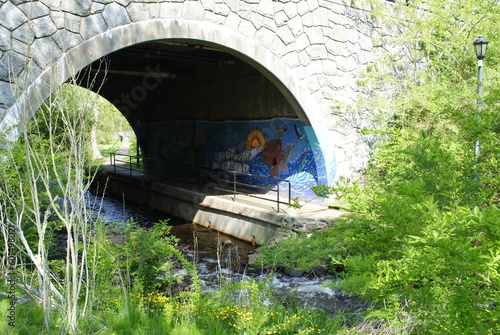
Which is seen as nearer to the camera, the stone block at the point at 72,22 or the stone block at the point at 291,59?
the stone block at the point at 72,22

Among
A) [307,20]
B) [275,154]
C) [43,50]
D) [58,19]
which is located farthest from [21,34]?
[275,154]

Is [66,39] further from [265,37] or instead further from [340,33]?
[340,33]

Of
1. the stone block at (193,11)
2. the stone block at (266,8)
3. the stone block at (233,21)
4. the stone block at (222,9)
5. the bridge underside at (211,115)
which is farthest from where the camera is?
the bridge underside at (211,115)

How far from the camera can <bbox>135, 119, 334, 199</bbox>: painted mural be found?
10383mm

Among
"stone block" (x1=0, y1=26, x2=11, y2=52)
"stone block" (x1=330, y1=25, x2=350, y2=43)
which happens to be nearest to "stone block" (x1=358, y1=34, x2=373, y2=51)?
"stone block" (x1=330, y1=25, x2=350, y2=43)

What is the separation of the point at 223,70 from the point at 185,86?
2.41 meters

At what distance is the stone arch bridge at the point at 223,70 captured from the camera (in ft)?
17.8

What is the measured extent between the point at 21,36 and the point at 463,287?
5.30 m

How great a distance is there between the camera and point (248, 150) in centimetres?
1225

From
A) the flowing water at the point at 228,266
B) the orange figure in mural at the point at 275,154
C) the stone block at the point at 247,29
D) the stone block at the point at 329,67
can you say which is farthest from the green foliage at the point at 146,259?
the orange figure in mural at the point at 275,154

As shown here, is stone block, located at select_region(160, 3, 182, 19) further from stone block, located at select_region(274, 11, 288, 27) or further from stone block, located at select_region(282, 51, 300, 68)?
stone block, located at select_region(282, 51, 300, 68)

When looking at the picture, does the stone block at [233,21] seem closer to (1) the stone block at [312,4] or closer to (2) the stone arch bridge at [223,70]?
(2) the stone arch bridge at [223,70]

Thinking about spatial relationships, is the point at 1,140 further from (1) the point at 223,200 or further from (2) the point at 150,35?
(1) the point at 223,200

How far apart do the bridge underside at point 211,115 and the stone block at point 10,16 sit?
3.53 metres
